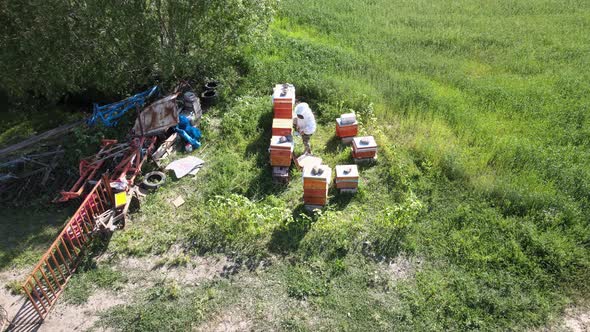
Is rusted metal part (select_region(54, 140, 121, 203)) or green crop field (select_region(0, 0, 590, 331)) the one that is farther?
rusted metal part (select_region(54, 140, 121, 203))

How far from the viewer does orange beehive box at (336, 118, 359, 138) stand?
1070cm

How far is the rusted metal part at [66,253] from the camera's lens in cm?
714

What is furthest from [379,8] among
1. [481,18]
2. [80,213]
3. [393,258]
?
[80,213]

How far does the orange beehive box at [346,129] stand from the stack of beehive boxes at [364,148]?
0.62m

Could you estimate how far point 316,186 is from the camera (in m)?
8.67

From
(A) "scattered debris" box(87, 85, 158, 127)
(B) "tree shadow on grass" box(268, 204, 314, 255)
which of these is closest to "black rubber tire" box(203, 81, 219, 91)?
(A) "scattered debris" box(87, 85, 158, 127)

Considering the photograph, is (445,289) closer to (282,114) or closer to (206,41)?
(282,114)

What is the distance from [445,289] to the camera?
734 cm

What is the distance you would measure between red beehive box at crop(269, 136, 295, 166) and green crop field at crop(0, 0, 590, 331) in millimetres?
565

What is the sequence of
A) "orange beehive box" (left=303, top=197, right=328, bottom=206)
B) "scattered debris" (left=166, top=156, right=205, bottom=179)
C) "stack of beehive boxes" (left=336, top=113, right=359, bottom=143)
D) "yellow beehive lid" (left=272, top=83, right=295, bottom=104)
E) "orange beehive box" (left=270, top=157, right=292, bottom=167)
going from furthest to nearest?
"yellow beehive lid" (left=272, top=83, right=295, bottom=104), "stack of beehive boxes" (left=336, top=113, right=359, bottom=143), "scattered debris" (left=166, top=156, right=205, bottom=179), "orange beehive box" (left=270, top=157, right=292, bottom=167), "orange beehive box" (left=303, top=197, right=328, bottom=206)

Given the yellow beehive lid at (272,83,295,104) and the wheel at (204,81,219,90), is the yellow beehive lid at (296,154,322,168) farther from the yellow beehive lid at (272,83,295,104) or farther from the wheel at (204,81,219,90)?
the wheel at (204,81,219,90)

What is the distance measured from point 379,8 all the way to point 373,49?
15.0ft

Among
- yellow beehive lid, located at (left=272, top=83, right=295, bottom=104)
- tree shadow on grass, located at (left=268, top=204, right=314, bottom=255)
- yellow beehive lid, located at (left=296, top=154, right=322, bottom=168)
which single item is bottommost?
tree shadow on grass, located at (left=268, top=204, right=314, bottom=255)

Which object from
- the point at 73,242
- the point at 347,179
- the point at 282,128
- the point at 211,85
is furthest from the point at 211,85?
the point at 73,242
